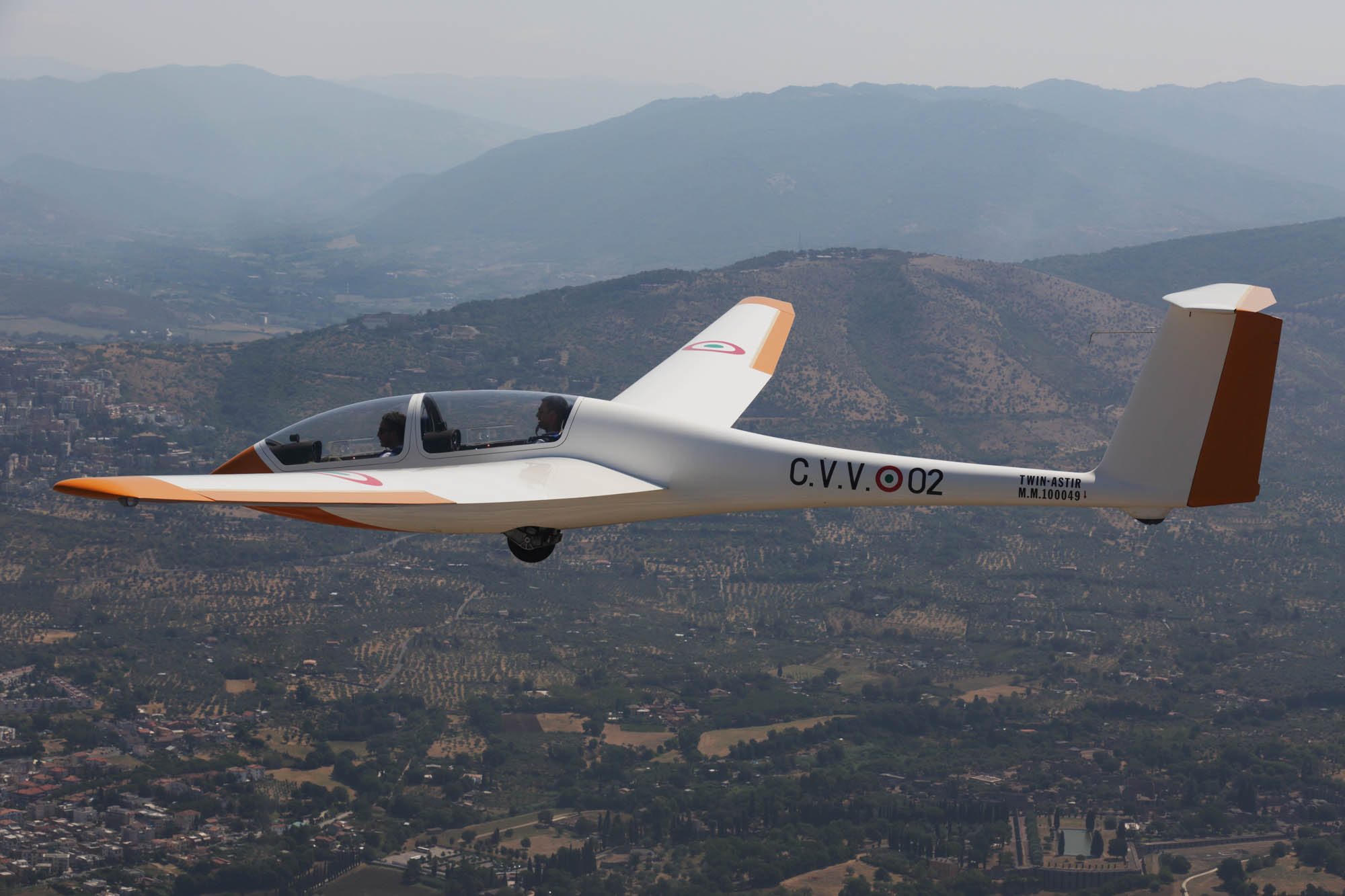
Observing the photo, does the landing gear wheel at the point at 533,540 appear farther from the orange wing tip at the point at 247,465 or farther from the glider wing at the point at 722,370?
the orange wing tip at the point at 247,465

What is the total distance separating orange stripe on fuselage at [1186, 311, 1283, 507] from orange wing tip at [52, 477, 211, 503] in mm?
15830

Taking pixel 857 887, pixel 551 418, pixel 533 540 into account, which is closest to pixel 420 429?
pixel 551 418

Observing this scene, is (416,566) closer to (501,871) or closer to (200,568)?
(200,568)

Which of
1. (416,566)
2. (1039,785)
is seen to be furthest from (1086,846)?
(416,566)

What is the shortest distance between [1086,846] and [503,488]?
14455 centimetres

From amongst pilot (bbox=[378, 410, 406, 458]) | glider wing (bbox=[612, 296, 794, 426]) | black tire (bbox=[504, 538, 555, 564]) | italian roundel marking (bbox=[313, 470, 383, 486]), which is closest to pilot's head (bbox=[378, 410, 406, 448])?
pilot (bbox=[378, 410, 406, 458])

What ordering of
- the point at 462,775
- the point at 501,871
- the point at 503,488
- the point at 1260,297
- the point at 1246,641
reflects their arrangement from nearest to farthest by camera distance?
the point at 1260,297
the point at 503,488
the point at 501,871
the point at 462,775
the point at 1246,641

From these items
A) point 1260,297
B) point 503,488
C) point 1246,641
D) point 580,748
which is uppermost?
point 1260,297

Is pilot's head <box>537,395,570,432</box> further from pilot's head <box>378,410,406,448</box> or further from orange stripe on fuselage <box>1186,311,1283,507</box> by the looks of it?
orange stripe on fuselage <box>1186,311,1283,507</box>

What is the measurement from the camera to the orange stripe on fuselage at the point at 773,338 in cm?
3291

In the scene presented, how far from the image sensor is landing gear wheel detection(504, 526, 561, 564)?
2359 cm

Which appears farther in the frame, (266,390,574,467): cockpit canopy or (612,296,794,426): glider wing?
(612,296,794,426): glider wing

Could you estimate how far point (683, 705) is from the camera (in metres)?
177

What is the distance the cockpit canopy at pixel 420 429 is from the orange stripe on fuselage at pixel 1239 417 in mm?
11748
